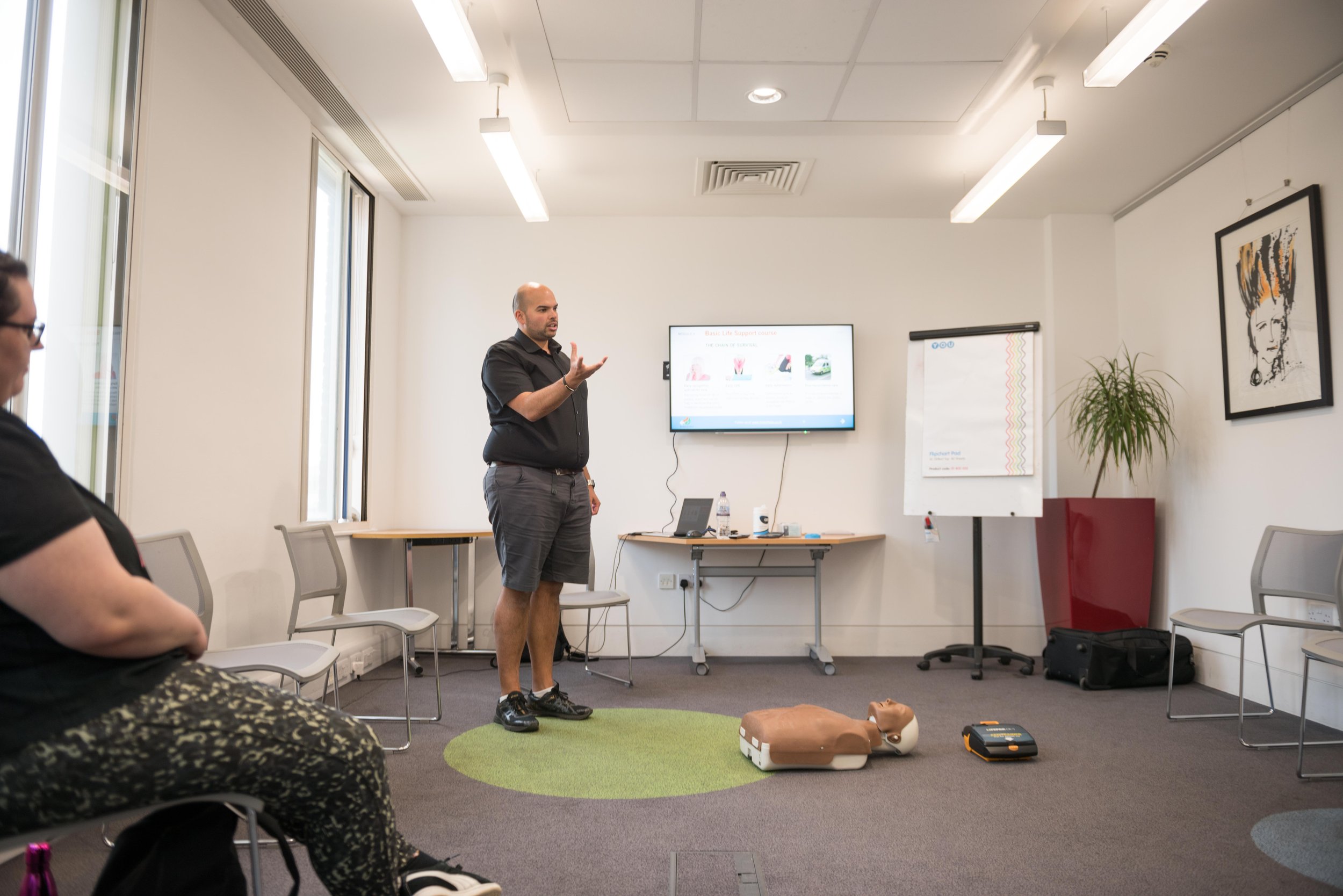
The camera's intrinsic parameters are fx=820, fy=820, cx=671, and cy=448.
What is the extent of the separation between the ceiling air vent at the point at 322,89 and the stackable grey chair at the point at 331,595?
6.10 ft

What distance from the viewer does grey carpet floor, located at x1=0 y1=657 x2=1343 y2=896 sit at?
181 centimetres

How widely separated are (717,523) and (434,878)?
11.3ft

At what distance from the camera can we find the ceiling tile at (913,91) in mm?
3334

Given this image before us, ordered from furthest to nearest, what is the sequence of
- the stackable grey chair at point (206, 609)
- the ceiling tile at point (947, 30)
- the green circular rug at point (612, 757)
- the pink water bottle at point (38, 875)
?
the ceiling tile at point (947, 30)
the green circular rug at point (612, 757)
the stackable grey chair at point (206, 609)
the pink water bottle at point (38, 875)

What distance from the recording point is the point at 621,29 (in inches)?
121

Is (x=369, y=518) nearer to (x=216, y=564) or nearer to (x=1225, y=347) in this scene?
(x=216, y=564)

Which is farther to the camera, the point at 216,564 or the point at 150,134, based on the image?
the point at 216,564

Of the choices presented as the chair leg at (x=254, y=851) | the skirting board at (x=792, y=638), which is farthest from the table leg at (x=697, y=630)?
the chair leg at (x=254, y=851)

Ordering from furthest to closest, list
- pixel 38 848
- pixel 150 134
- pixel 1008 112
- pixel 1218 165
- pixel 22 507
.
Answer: pixel 1218 165 → pixel 1008 112 → pixel 150 134 → pixel 38 848 → pixel 22 507

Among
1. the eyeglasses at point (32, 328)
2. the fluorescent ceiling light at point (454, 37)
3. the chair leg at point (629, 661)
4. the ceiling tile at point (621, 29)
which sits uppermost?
the ceiling tile at point (621, 29)

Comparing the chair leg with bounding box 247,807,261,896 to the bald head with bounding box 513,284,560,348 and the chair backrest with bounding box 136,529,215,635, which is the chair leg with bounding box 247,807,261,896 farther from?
the bald head with bounding box 513,284,560,348

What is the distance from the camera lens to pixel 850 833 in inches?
81.9

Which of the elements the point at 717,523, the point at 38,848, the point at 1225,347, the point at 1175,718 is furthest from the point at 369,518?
the point at 1225,347

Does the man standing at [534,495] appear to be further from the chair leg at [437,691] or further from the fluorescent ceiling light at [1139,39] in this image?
the fluorescent ceiling light at [1139,39]
